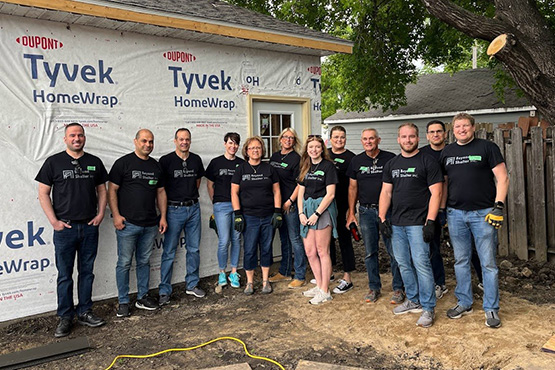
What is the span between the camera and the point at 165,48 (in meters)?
5.58

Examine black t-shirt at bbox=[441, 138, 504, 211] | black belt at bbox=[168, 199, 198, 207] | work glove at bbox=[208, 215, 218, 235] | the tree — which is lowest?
work glove at bbox=[208, 215, 218, 235]

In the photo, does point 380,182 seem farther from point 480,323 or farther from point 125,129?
point 125,129

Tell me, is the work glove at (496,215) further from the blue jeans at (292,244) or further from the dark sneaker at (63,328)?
the dark sneaker at (63,328)

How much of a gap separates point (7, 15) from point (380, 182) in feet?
13.4

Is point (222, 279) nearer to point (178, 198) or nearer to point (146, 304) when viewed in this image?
point (146, 304)

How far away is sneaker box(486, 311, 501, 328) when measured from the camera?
13.4ft

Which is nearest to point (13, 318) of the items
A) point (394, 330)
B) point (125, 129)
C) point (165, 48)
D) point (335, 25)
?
point (125, 129)

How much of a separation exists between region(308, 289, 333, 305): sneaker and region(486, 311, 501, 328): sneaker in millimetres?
1648

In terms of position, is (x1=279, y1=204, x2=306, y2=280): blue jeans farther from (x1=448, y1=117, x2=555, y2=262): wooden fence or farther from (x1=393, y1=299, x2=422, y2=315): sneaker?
(x1=448, y1=117, x2=555, y2=262): wooden fence

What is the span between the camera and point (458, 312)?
14.4ft

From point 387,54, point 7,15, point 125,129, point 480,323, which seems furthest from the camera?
point 387,54

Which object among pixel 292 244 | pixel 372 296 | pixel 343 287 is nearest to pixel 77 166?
pixel 292 244

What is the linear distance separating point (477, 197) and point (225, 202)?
2.87m

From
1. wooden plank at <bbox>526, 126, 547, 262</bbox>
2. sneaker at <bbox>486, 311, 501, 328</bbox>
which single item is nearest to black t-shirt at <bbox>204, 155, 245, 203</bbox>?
sneaker at <bbox>486, 311, 501, 328</bbox>
